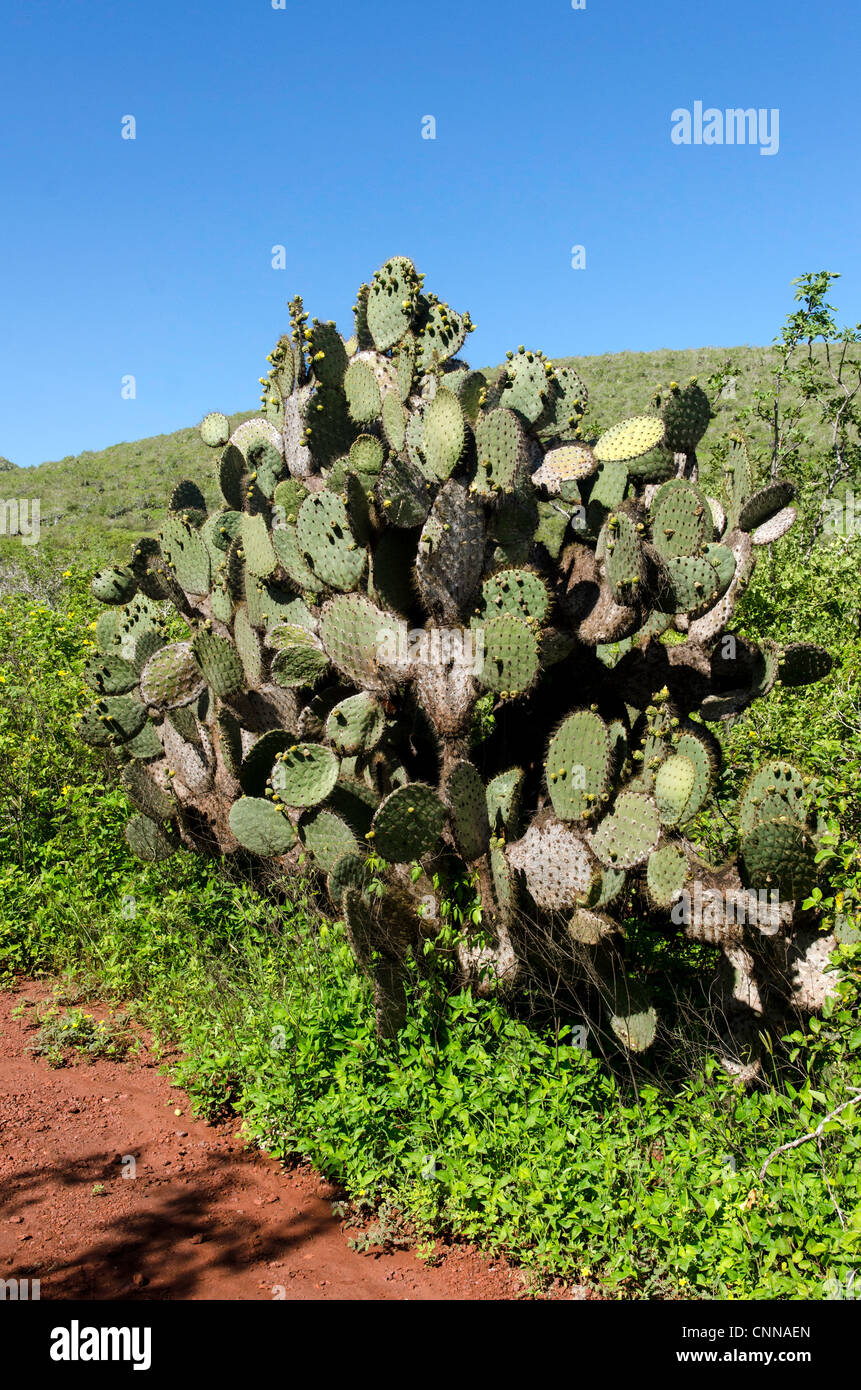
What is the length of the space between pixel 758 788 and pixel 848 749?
0.87 m

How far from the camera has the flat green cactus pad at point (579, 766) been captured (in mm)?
4105

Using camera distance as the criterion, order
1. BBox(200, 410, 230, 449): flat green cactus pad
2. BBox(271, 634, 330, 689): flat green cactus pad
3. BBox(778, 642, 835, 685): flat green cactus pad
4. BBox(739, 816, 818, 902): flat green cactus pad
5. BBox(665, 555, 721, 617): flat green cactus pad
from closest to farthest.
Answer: BBox(739, 816, 818, 902): flat green cactus pad
BBox(665, 555, 721, 617): flat green cactus pad
BBox(271, 634, 330, 689): flat green cactus pad
BBox(778, 642, 835, 685): flat green cactus pad
BBox(200, 410, 230, 449): flat green cactus pad

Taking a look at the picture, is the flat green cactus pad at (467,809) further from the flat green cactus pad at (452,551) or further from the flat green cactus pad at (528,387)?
the flat green cactus pad at (528,387)

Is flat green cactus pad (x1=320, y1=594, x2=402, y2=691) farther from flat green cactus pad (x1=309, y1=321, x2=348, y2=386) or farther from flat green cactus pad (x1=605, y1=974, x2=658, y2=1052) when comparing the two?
flat green cactus pad (x1=605, y1=974, x2=658, y2=1052)

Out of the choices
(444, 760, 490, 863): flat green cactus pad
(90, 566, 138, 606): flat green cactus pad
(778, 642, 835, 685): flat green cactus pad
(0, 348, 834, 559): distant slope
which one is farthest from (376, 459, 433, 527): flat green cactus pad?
(0, 348, 834, 559): distant slope

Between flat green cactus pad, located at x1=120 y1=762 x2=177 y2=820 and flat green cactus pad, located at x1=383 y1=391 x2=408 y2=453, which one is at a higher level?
flat green cactus pad, located at x1=383 y1=391 x2=408 y2=453

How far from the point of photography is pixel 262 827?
4.91 metres

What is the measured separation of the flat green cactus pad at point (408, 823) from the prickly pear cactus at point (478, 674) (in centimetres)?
1

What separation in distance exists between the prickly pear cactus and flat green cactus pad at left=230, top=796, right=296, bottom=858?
11 millimetres

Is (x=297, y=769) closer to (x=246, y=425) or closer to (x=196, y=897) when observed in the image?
(x=196, y=897)

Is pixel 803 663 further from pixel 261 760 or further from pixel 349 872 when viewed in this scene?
pixel 261 760

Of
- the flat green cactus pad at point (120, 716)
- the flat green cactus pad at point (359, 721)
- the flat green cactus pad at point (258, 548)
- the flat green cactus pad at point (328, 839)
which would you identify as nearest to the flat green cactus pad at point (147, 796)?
the flat green cactus pad at point (120, 716)

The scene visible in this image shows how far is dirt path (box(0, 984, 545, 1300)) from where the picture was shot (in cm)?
313

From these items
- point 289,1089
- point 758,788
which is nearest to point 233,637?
point 289,1089
